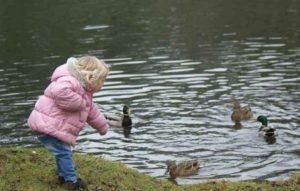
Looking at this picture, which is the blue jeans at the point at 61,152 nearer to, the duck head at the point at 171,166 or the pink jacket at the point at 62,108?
the pink jacket at the point at 62,108

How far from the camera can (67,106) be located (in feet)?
31.0

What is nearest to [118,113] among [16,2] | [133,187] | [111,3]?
[133,187]

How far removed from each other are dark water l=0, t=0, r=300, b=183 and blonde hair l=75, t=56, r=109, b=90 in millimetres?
5368

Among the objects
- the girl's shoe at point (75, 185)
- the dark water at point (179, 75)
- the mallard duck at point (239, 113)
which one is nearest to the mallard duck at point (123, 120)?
the dark water at point (179, 75)

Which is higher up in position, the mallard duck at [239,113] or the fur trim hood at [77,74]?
the fur trim hood at [77,74]

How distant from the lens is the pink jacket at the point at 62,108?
30.9ft

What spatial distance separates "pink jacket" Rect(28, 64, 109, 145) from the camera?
9.42 m

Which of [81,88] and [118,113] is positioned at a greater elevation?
[81,88]

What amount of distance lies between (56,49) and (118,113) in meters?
12.0

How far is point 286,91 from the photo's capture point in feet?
67.1

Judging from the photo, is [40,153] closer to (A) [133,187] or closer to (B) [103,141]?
(A) [133,187]

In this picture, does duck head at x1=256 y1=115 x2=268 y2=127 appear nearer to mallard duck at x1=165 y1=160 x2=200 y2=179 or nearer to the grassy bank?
mallard duck at x1=165 y1=160 x2=200 y2=179

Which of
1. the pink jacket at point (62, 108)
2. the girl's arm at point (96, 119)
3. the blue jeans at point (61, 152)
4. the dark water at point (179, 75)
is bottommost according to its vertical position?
the dark water at point (179, 75)

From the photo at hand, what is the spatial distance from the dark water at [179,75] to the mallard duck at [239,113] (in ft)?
1.00
